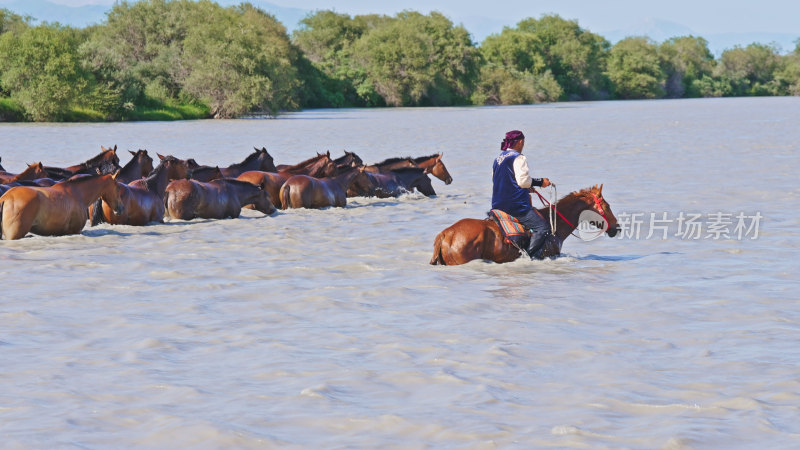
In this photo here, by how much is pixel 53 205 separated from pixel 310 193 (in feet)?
18.0

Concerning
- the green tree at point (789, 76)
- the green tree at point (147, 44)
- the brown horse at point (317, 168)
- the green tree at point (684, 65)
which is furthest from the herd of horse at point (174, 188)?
the green tree at point (789, 76)

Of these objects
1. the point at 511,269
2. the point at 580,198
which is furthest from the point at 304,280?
the point at 580,198

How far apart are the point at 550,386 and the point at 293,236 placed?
8333 mm

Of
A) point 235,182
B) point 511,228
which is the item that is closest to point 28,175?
point 235,182

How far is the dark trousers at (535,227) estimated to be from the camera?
11.4 meters

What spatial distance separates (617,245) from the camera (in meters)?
13.8

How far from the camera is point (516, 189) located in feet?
36.7

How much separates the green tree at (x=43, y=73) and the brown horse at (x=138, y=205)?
42.8 metres

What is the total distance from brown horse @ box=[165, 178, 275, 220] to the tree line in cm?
4241

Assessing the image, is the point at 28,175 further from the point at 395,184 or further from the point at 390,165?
the point at 390,165

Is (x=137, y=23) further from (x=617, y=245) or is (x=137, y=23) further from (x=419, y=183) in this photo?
(x=617, y=245)

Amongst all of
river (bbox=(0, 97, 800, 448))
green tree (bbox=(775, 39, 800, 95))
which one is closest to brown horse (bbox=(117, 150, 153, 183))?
river (bbox=(0, 97, 800, 448))

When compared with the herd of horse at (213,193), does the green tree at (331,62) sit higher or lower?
higher

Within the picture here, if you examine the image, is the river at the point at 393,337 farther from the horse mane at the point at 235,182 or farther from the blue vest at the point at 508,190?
the horse mane at the point at 235,182
